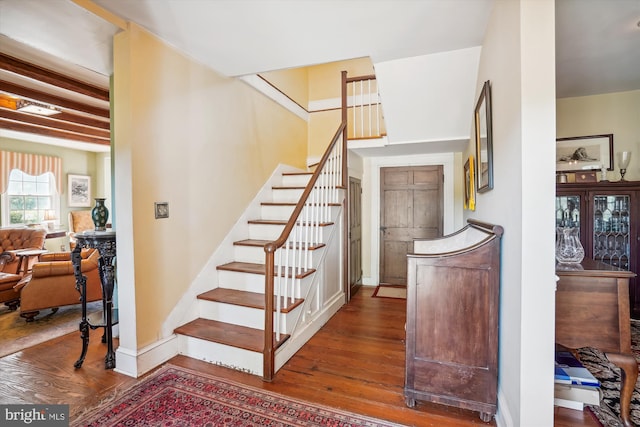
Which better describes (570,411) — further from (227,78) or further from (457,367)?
(227,78)

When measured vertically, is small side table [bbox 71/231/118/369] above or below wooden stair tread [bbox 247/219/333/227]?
below

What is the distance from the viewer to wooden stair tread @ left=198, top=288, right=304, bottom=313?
246 cm

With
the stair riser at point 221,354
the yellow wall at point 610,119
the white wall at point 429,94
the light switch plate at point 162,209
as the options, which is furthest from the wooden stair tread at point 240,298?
the yellow wall at point 610,119

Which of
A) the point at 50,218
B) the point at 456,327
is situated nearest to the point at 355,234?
the point at 456,327

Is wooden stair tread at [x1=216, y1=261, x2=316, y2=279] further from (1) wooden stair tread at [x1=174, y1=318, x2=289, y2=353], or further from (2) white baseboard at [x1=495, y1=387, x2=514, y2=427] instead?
(2) white baseboard at [x1=495, y1=387, x2=514, y2=427]

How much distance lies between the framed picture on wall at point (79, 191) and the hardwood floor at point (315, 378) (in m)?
5.45

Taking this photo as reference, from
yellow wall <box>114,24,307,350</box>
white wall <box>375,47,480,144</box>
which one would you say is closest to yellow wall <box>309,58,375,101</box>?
white wall <box>375,47,480,144</box>

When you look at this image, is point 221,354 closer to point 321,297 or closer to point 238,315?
point 238,315

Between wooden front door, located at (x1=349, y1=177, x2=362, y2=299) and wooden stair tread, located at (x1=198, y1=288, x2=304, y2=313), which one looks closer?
wooden stair tread, located at (x1=198, y1=288, x2=304, y2=313)

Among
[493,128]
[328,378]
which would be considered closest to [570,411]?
[328,378]

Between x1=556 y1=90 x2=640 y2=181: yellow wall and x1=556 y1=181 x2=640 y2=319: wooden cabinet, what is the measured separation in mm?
378

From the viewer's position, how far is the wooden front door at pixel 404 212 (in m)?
4.66

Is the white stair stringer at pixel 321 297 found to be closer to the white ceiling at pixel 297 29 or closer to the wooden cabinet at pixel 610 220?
the white ceiling at pixel 297 29

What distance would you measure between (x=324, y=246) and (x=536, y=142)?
2.11m
